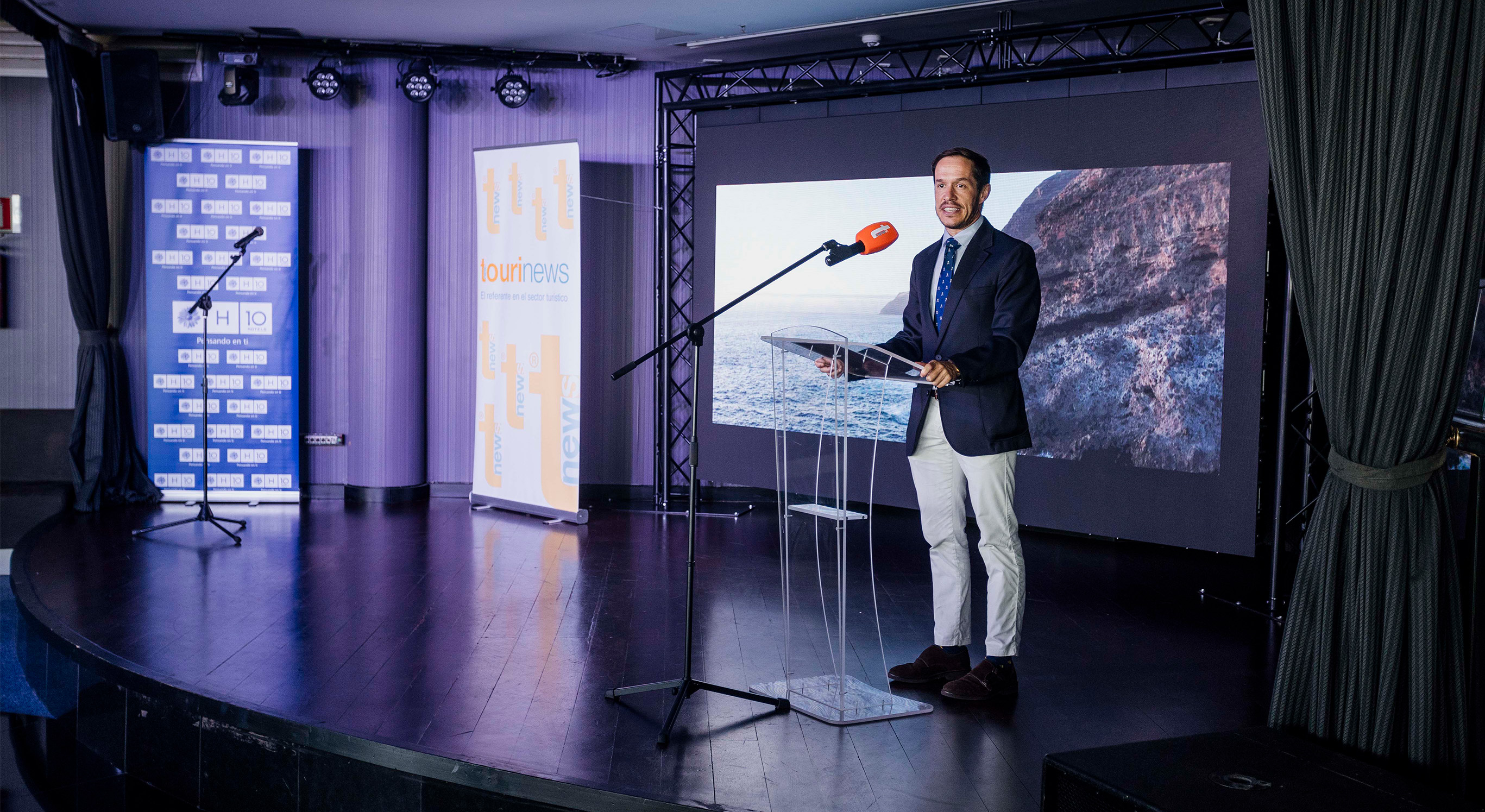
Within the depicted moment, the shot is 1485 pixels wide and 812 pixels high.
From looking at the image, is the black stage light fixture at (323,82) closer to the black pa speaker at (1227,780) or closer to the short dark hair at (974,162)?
the short dark hair at (974,162)

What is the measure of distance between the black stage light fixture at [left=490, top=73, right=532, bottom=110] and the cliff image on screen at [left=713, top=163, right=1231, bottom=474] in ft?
5.10

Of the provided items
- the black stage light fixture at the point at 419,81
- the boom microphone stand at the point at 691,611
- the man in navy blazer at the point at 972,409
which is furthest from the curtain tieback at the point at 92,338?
the man in navy blazer at the point at 972,409

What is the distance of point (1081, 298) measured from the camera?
6223 mm

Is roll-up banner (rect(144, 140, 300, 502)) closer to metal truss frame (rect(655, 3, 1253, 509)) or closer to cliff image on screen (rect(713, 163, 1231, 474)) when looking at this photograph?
metal truss frame (rect(655, 3, 1253, 509))

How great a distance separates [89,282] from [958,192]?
6.03m

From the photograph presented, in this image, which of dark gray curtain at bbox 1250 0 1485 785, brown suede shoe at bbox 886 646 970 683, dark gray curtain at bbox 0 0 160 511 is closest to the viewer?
dark gray curtain at bbox 1250 0 1485 785

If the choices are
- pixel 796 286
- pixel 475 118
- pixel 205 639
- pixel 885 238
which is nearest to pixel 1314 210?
pixel 885 238

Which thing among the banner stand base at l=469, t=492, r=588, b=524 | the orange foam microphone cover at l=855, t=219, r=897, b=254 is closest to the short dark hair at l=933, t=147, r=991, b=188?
the orange foam microphone cover at l=855, t=219, r=897, b=254

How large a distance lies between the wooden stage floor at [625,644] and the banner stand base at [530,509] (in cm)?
13

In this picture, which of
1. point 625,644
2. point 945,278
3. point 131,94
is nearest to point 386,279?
point 131,94

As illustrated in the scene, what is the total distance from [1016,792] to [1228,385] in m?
3.55

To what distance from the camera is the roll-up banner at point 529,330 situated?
6664mm

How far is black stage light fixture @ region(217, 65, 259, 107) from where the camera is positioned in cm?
729

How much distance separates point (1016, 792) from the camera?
9.20ft
